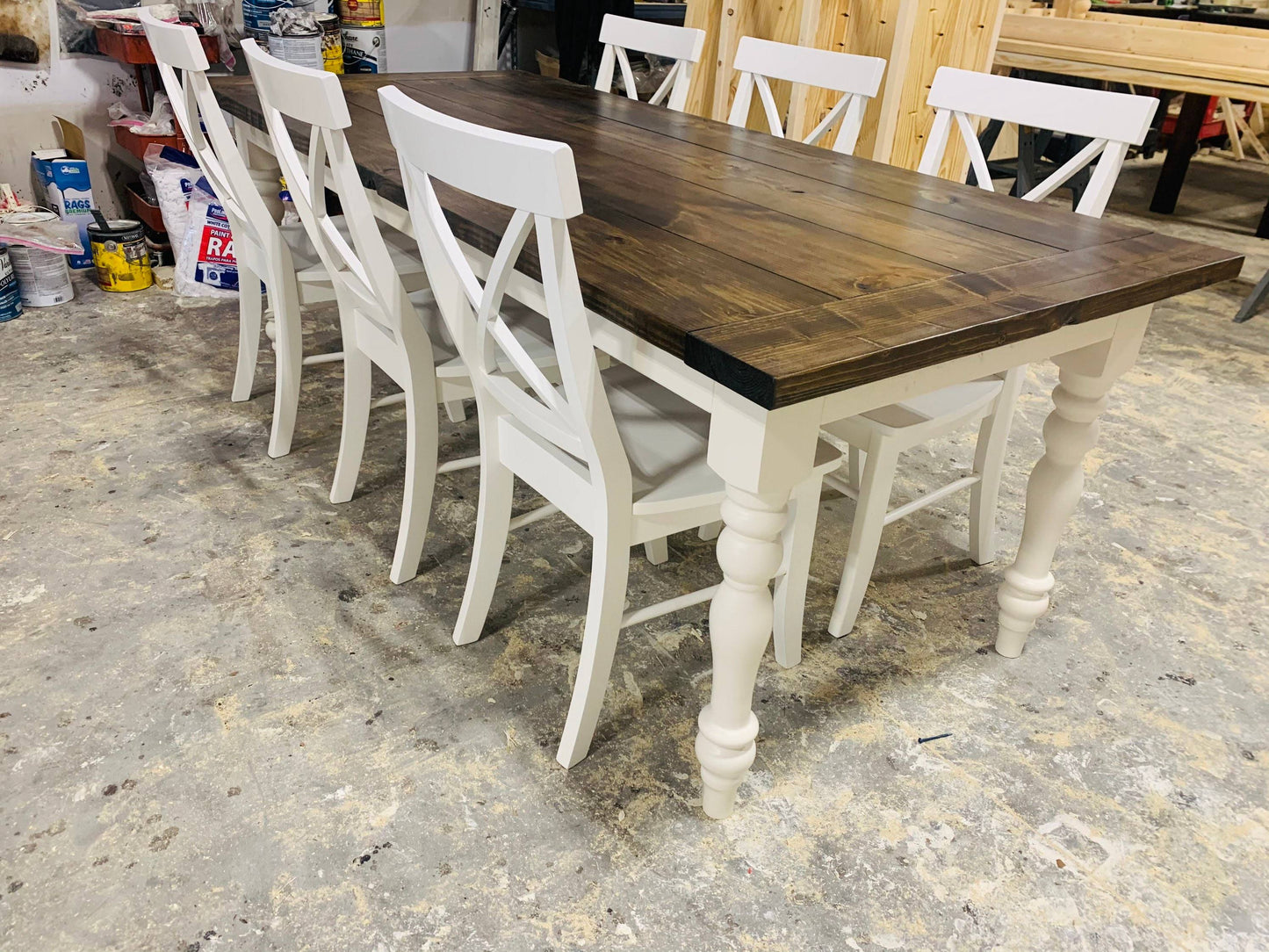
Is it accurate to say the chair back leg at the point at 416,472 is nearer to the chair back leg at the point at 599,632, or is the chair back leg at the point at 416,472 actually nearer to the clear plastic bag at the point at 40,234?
the chair back leg at the point at 599,632

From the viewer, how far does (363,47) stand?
370cm

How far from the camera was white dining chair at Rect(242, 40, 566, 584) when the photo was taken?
1607 millimetres

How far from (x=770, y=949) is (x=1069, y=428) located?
98cm

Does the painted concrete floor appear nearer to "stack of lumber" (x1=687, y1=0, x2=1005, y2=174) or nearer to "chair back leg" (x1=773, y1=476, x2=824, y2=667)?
"chair back leg" (x1=773, y1=476, x2=824, y2=667)

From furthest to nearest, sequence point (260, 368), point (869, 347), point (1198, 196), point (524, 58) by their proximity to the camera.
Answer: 1. point (1198, 196)
2. point (524, 58)
3. point (260, 368)
4. point (869, 347)

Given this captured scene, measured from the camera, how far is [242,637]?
5.95ft

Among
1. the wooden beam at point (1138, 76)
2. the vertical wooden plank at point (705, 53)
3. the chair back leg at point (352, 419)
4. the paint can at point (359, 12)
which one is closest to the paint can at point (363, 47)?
the paint can at point (359, 12)

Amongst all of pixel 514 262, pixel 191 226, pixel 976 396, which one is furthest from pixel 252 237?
pixel 976 396

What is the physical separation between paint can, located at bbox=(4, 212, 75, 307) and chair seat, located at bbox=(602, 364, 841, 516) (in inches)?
93.7

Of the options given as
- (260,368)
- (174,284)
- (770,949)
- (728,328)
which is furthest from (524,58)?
(770,949)

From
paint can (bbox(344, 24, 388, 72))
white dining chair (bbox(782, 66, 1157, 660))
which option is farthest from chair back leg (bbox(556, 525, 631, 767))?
paint can (bbox(344, 24, 388, 72))

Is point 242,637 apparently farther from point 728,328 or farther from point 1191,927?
point 1191,927

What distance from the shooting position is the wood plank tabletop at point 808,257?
1145 mm

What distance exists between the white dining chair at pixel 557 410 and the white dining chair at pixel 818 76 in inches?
38.3
